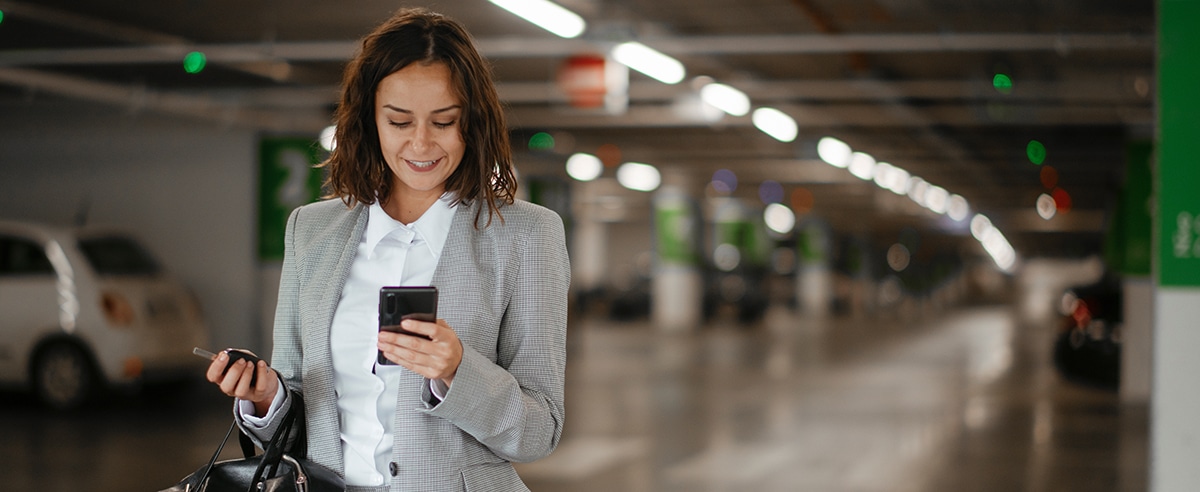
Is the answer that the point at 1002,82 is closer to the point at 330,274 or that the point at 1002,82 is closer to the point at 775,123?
the point at 775,123

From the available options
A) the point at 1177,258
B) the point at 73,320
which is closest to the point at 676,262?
the point at 73,320

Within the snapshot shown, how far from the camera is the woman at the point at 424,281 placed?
179 cm

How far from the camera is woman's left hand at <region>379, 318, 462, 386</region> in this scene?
1.59 meters

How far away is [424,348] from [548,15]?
6536mm

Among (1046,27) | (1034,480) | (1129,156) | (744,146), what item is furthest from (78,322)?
(744,146)

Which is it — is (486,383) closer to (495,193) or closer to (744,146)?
(495,193)

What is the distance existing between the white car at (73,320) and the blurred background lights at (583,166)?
34.2 ft

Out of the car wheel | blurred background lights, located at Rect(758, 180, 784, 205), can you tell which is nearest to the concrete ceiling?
the car wheel

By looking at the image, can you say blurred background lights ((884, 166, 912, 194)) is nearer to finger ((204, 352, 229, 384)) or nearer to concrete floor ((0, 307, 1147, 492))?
concrete floor ((0, 307, 1147, 492))

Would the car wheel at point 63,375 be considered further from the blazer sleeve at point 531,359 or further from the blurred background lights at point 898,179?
the blurred background lights at point 898,179

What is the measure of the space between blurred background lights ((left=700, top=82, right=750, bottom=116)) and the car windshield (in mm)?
5916

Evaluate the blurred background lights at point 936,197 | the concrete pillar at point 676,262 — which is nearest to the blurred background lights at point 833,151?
the concrete pillar at point 676,262

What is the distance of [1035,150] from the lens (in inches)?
688

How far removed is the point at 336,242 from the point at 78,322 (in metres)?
9.20
